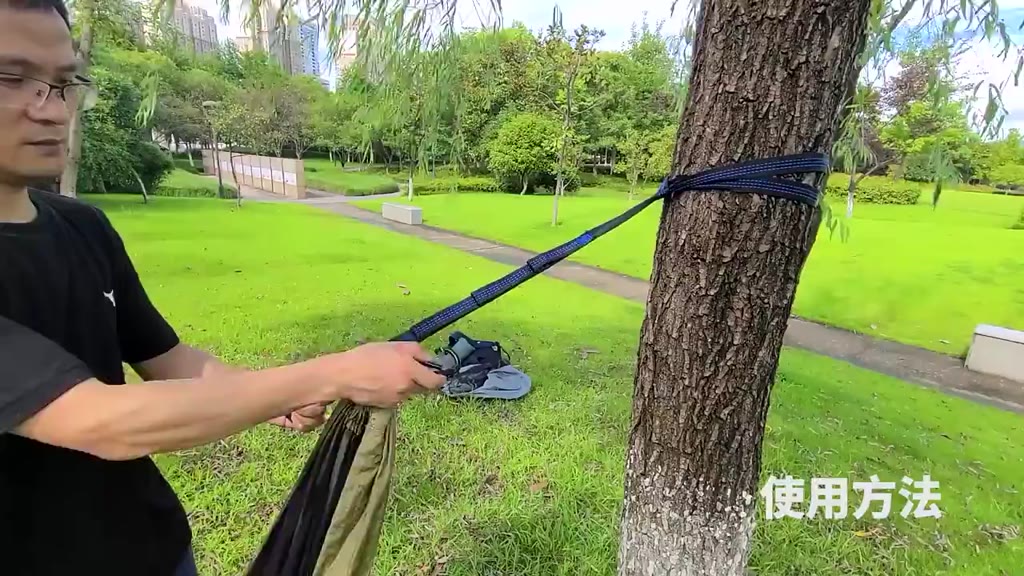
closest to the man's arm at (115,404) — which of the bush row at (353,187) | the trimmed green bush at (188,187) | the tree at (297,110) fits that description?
the trimmed green bush at (188,187)

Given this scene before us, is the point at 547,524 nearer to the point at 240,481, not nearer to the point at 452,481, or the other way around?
the point at 452,481

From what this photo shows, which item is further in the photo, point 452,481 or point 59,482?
point 452,481

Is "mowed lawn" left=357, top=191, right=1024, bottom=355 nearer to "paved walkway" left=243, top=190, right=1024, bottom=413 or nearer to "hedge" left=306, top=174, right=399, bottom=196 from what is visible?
"paved walkway" left=243, top=190, right=1024, bottom=413

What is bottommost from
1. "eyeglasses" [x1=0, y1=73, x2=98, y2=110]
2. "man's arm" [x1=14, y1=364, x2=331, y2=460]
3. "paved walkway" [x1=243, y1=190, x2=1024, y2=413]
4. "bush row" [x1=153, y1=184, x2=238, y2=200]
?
"paved walkway" [x1=243, y1=190, x2=1024, y2=413]

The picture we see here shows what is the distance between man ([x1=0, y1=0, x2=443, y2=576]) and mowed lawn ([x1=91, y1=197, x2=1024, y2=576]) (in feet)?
3.91

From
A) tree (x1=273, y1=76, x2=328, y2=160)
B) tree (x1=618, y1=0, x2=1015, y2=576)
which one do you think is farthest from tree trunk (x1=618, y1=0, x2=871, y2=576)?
tree (x1=273, y1=76, x2=328, y2=160)

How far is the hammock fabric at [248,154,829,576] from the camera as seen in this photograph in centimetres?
100

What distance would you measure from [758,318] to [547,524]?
131 cm

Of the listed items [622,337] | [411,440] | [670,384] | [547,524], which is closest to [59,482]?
[670,384]

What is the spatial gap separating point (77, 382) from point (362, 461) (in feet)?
1.53

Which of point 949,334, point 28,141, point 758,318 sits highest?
point 28,141

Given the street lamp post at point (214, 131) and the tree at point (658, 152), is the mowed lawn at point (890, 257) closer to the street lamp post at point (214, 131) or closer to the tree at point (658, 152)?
the tree at point (658, 152)

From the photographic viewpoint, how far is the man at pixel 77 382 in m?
0.63

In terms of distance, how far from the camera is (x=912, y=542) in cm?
219
